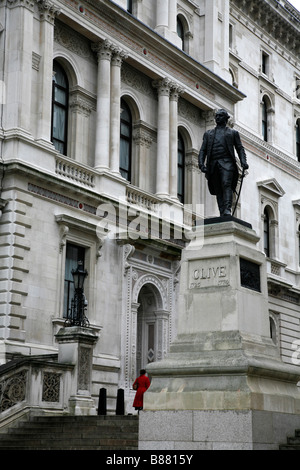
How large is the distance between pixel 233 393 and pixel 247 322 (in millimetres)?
1432

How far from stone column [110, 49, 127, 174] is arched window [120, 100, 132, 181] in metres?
1.58

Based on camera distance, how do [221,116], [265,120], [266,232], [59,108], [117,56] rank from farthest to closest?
[265,120] < [266,232] < [117,56] < [59,108] < [221,116]

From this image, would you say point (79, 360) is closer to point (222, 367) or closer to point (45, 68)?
point (222, 367)

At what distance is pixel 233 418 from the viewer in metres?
12.8

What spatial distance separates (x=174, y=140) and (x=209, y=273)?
17437 millimetres

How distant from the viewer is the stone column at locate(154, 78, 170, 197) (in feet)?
99.2

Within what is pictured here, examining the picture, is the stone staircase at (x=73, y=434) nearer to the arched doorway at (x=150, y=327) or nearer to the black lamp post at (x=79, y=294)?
the black lamp post at (x=79, y=294)

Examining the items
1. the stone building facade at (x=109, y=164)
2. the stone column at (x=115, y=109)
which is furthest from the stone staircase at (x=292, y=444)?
the stone column at (x=115, y=109)

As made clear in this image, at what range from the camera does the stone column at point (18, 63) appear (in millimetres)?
24562

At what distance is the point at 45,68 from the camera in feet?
84.2

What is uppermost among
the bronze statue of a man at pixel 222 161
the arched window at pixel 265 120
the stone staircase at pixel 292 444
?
the arched window at pixel 265 120

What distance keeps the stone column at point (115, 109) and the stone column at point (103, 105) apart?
273 millimetres

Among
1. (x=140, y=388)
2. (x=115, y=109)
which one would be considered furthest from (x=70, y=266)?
(x=140, y=388)

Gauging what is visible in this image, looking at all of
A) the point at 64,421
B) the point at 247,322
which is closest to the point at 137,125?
the point at 64,421
